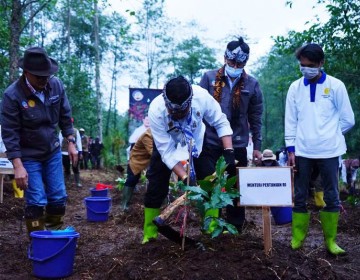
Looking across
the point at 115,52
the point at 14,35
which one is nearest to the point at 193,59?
the point at 115,52

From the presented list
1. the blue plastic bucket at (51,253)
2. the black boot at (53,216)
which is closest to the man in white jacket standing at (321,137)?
the blue plastic bucket at (51,253)

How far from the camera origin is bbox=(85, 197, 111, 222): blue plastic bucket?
272 inches

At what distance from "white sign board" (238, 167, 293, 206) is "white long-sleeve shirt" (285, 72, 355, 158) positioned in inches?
28.6

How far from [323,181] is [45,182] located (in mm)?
2706

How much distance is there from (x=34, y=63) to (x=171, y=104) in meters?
1.45

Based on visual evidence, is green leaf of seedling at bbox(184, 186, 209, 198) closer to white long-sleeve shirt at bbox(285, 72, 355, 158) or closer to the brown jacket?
white long-sleeve shirt at bbox(285, 72, 355, 158)

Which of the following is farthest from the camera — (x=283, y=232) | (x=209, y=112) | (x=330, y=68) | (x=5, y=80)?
(x=5, y=80)

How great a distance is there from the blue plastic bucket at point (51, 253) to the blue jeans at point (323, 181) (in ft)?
7.08

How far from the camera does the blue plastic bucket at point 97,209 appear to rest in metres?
6.92

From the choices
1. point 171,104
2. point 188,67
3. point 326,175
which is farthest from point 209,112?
point 188,67

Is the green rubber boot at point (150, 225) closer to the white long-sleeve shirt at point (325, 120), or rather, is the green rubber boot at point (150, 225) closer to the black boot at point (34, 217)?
the black boot at point (34, 217)

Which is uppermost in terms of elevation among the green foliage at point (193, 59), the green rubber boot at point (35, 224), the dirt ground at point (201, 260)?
the green foliage at point (193, 59)

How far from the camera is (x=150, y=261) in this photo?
350cm

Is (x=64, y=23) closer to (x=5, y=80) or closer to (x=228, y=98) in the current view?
(x=5, y=80)
